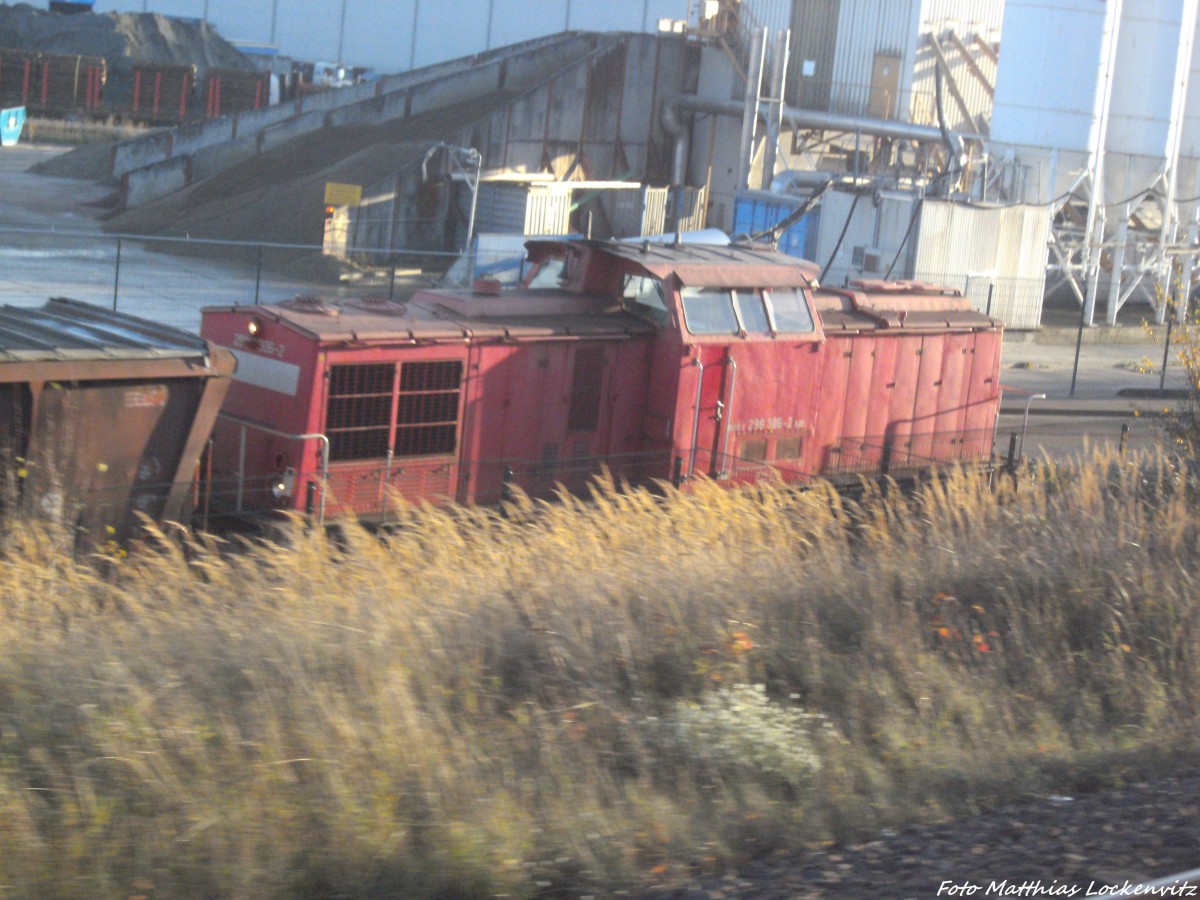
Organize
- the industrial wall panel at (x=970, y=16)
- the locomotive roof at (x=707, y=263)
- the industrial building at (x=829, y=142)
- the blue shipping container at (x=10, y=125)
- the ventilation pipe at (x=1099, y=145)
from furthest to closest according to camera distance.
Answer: the blue shipping container at (x=10, y=125)
the industrial wall panel at (x=970, y=16)
the ventilation pipe at (x=1099, y=145)
the industrial building at (x=829, y=142)
the locomotive roof at (x=707, y=263)

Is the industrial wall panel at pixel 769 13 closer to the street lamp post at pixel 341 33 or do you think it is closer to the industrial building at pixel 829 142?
the industrial building at pixel 829 142

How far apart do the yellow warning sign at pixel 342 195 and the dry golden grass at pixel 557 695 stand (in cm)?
2374

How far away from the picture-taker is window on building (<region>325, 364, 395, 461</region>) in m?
11.5

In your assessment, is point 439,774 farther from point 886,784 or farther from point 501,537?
point 501,537

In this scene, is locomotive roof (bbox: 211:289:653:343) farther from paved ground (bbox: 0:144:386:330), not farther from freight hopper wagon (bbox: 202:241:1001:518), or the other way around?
paved ground (bbox: 0:144:386:330)

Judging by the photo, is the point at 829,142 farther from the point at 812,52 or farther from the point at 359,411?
the point at 359,411

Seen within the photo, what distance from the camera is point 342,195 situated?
33.1 meters

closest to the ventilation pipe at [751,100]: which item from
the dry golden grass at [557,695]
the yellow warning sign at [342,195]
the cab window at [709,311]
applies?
the yellow warning sign at [342,195]

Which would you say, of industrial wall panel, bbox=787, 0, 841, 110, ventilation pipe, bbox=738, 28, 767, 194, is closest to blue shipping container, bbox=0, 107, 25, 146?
ventilation pipe, bbox=738, 28, 767, 194

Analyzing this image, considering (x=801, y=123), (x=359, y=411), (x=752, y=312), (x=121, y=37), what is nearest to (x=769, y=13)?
(x=801, y=123)

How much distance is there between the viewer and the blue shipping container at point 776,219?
34531mm

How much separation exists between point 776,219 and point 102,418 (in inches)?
1137

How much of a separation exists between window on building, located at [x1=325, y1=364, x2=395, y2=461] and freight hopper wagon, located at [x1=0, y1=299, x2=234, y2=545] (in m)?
1.14

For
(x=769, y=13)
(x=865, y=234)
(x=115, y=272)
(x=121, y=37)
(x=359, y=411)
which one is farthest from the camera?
(x=121, y=37)
